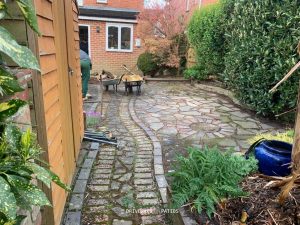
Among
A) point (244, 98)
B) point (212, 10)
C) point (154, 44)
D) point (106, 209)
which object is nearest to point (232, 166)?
point (106, 209)

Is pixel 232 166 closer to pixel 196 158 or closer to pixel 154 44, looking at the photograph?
pixel 196 158

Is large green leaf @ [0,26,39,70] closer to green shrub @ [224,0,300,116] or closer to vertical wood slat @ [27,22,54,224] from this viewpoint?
vertical wood slat @ [27,22,54,224]

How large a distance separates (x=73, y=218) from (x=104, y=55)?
12360 millimetres

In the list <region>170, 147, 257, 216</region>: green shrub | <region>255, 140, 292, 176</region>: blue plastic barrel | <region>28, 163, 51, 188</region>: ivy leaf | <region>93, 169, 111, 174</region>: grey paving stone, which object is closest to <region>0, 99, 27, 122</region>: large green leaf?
<region>28, 163, 51, 188</region>: ivy leaf

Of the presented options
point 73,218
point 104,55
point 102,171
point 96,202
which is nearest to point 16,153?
point 73,218

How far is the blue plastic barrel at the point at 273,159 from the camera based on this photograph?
253cm

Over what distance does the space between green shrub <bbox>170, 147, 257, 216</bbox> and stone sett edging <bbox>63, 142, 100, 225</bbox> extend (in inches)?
42.3

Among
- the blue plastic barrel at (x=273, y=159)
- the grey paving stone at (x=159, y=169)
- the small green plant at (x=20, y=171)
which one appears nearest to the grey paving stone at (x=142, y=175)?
the grey paving stone at (x=159, y=169)

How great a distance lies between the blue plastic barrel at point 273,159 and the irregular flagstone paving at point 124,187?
1174 mm

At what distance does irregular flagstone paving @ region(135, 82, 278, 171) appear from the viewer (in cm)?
504

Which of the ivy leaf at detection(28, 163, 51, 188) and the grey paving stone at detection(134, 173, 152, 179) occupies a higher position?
the ivy leaf at detection(28, 163, 51, 188)

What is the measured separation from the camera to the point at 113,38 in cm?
1439

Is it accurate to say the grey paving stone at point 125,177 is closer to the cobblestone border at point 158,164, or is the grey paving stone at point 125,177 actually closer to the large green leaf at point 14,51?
the cobblestone border at point 158,164

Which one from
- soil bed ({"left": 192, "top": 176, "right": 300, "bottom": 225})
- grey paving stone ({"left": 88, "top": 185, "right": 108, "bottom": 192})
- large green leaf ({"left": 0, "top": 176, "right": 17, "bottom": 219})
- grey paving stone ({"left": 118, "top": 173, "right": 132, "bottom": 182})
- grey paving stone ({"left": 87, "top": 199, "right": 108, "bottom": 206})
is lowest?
grey paving stone ({"left": 88, "top": 185, "right": 108, "bottom": 192})
